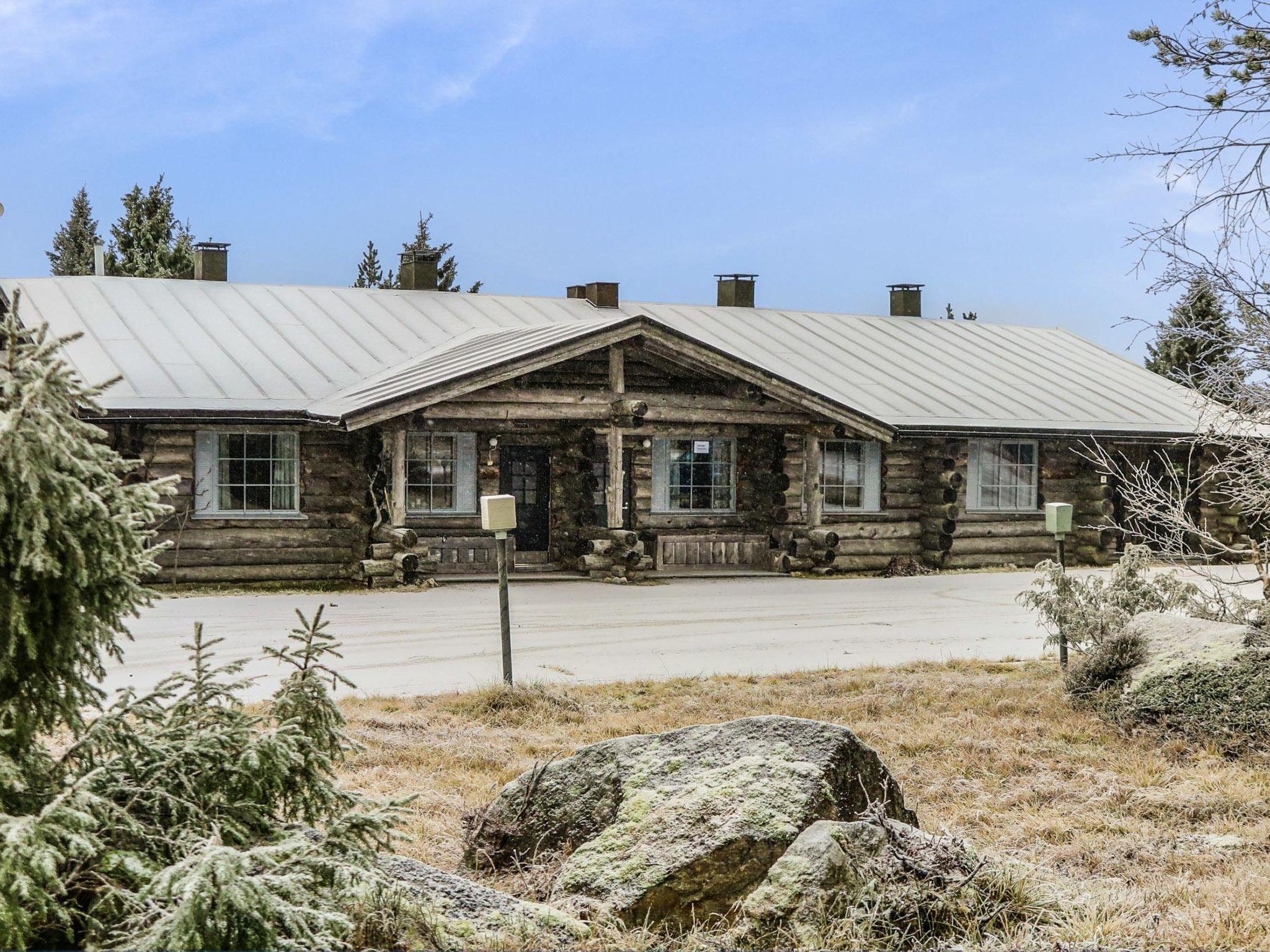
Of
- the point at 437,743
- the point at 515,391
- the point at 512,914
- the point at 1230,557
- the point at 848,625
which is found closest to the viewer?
the point at 512,914

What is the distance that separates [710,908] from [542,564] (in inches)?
631

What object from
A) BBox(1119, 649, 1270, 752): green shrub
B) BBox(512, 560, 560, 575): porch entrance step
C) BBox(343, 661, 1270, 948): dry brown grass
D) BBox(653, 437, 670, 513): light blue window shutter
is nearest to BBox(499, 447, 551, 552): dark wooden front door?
BBox(512, 560, 560, 575): porch entrance step

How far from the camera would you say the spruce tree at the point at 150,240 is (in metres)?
35.6

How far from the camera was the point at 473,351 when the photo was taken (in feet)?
66.3

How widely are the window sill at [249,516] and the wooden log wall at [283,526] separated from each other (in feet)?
0.12

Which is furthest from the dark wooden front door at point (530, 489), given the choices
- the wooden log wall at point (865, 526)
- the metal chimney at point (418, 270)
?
the metal chimney at point (418, 270)

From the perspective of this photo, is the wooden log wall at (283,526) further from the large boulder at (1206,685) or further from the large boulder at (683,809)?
the large boulder at (683,809)

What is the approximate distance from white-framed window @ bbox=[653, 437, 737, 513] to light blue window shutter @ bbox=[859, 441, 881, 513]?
254cm

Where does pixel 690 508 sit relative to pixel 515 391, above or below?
below

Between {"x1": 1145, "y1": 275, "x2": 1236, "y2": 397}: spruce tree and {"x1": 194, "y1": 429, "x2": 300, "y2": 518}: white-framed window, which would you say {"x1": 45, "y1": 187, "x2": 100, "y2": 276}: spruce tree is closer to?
{"x1": 194, "y1": 429, "x2": 300, "y2": 518}: white-framed window

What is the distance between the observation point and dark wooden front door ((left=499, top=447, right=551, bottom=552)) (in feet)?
68.0

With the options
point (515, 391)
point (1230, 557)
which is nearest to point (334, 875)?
point (515, 391)

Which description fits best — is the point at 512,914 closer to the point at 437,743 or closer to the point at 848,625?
the point at 437,743

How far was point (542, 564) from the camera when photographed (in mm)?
20812
